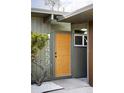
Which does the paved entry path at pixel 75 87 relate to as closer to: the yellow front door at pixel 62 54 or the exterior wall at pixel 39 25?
the yellow front door at pixel 62 54

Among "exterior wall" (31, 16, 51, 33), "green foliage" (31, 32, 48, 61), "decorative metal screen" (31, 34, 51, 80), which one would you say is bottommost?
"decorative metal screen" (31, 34, 51, 80)

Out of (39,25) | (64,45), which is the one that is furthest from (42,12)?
(64,45)

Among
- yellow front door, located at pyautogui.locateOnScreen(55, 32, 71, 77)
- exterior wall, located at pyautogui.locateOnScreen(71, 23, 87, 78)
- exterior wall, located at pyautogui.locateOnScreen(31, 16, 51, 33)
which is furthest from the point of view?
exterior wall, located at pyautogui.locateOnScreen(71, 23, 87, 78)

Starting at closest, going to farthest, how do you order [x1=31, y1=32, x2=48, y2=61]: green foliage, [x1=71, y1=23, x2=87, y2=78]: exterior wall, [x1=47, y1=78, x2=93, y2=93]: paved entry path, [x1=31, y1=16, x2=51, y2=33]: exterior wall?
1. [x1=47, y1=78, x2=93, y2=93]: paved entry path
2. [x1=31, y1=32, x2=48, y2=61]: green foliage
3. [x1=31, y1=16, x2=51, y2=33]: exterior wall
4. [x1=71, y1=23, x2=87, y2=78]: exterior wall

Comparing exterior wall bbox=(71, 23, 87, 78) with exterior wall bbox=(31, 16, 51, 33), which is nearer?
exterior wall bbox=(31, 16, 51, 33)

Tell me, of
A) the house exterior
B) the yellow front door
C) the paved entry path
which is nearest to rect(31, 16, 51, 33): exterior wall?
the house exterior

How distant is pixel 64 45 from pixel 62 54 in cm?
42

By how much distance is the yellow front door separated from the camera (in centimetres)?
766

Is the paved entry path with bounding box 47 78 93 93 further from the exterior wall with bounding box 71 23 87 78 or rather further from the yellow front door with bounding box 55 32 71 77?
the exterior wall with bounding box 71 23 87 78
